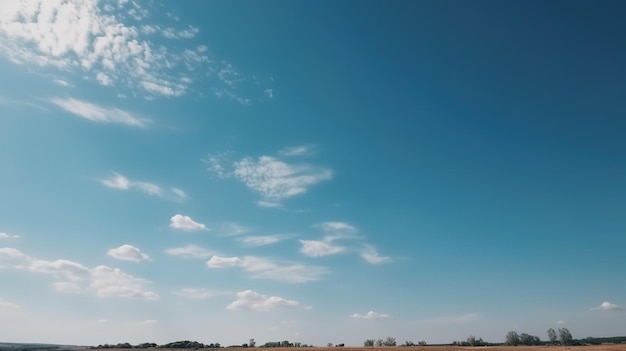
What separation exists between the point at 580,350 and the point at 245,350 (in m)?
129

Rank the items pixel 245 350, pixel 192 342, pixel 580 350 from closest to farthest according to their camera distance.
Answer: pixel 580 350 < pixel 245 350 < pixel 192 342

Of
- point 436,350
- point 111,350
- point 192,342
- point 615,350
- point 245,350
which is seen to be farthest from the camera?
point 192,342

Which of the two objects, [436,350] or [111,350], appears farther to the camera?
[111,350]

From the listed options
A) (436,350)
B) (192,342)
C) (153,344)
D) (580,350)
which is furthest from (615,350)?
(153,344)

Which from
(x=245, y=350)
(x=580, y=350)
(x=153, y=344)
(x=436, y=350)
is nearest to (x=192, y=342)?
(x=153, y=344)

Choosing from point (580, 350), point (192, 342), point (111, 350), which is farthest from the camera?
point (192, 342)

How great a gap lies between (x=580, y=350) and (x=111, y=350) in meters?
169

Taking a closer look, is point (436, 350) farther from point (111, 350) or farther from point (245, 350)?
point (111, 350)

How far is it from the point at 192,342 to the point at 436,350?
127453 mm

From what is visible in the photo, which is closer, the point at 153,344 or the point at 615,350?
the point at 615,350

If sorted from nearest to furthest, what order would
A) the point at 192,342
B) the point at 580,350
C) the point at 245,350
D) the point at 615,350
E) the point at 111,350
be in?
the point at 615,350 < the point at 580,350 < the point at 111,350 < the point at 245,350 < the point at 192,342

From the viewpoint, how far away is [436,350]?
128m

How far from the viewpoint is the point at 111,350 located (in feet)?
526

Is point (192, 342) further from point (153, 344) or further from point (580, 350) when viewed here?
point (580, 350)
